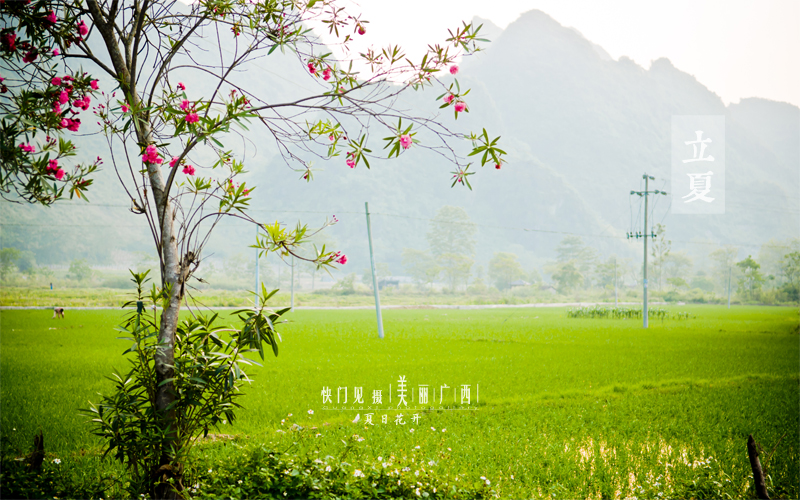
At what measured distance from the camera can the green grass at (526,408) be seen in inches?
131

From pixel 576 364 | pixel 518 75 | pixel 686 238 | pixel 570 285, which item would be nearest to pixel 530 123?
pixel 518 75

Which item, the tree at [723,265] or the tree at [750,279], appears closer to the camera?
the tree at [750,279]

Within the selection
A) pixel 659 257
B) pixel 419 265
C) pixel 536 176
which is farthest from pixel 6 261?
pixel 536 176

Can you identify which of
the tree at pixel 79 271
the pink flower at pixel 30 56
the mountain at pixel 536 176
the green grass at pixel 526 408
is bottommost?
the green grass at pixel 526 408

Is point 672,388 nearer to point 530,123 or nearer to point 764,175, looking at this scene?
point 530,123

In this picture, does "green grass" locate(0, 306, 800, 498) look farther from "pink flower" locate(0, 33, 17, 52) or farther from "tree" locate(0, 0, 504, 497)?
"pink flower" locate(0, 33, 17, 52)

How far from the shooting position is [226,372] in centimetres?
223

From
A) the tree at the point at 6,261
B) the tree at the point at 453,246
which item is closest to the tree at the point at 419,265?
the tree at the point at 453,246

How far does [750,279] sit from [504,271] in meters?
22.0

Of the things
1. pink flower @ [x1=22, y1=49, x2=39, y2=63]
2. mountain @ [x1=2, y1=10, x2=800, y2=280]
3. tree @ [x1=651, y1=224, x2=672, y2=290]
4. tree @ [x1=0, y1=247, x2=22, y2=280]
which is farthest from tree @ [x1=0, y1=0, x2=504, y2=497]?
tree @ [x1=651, y1=224, x2=672, y2=290]

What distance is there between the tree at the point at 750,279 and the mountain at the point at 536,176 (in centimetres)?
2084

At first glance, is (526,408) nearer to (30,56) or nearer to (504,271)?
(30,56)

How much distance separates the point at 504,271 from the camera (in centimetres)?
5209

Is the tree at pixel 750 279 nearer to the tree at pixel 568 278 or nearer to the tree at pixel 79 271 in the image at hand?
the tree at pixel 568 278
